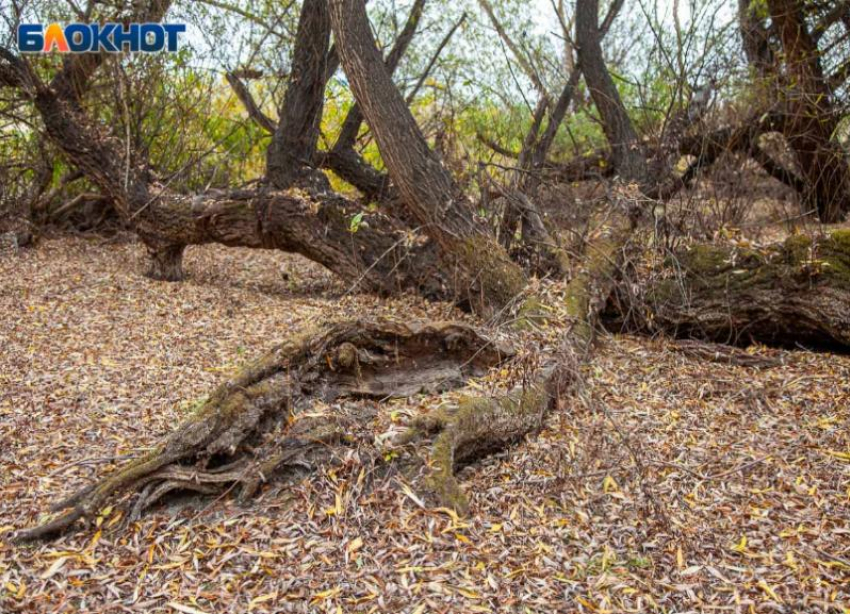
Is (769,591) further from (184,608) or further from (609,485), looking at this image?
(184,608)

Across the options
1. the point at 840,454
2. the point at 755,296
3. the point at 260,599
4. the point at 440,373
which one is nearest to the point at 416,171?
the point at 440,373

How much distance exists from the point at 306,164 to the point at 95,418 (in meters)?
3.91

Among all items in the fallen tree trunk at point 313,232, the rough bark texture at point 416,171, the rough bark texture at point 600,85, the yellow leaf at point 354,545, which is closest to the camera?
the yellow leaf at point 354,545

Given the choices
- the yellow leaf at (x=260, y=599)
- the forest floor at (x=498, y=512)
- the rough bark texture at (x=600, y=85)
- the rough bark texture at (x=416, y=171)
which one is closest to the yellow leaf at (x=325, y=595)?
the forest floor at (x=498, y=512)

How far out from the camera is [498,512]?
329cm

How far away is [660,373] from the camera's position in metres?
5.04

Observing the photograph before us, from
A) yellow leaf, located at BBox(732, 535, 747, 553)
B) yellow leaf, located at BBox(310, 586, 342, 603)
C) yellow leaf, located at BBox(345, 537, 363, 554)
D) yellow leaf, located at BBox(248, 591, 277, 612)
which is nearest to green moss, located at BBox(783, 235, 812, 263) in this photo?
yellow leaf, located at BBox(732, 535, 747, 553)

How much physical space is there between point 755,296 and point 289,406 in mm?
3443

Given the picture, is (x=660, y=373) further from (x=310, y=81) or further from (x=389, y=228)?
(x=310, y=81)

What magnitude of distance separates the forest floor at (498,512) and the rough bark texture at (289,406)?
11cm

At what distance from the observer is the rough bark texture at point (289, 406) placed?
3.22m

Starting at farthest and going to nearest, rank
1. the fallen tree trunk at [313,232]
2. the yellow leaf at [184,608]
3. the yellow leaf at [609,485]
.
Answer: the fallen tree trunk at [313,232]
the yellow leaf at [609,485]
the yellow leaf at [184,608]

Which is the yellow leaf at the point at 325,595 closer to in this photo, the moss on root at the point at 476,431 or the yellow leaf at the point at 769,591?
the moss on root at the point at 476,431

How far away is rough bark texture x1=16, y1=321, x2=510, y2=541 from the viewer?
3.22 meters
